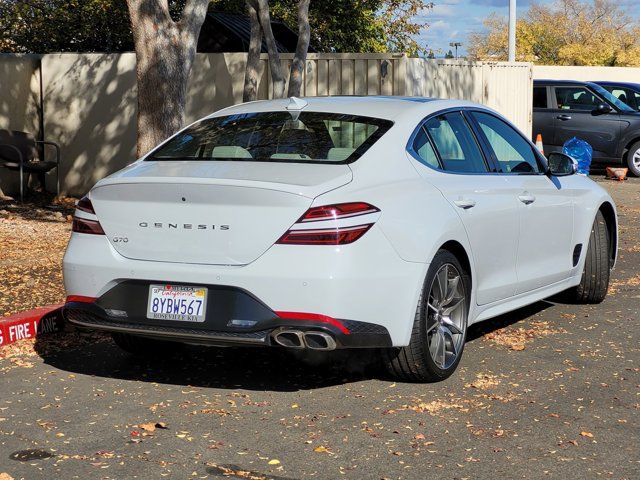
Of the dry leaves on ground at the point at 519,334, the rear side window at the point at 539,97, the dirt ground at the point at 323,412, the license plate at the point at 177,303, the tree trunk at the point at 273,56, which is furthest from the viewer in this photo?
the rear side window at the point at 539,97

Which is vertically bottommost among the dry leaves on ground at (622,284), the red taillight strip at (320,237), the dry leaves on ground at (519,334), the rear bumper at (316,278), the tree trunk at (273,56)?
the dry leaves on ground at (519,334)

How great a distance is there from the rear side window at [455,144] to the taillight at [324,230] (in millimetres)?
Result: 1234

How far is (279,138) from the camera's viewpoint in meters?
6.36

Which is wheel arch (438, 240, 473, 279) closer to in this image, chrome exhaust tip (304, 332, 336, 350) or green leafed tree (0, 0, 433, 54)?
chrome exhaust tip (304, 332, 336, 350)

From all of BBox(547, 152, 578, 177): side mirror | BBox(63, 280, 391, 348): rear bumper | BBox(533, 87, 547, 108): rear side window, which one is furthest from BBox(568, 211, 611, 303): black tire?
BBox(533, 87, 547, 108): rear side window

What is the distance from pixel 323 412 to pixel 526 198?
2.34m

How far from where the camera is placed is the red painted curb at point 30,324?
709 cm

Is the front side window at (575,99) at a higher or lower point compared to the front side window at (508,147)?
higher

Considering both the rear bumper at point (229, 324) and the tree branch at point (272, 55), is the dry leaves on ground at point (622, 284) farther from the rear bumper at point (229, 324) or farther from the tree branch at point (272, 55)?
the tree branch at point (272, 55)

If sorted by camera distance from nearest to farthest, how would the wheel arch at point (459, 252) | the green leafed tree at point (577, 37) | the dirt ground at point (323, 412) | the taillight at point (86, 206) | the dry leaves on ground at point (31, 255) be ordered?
the dirt ground at point (323, 412)
the taillight at point (86, 206)
the wheel arch at point (459, 252)
the dry leaves on ground at point (31, 255)
the green leafed tree at point (577, 37)

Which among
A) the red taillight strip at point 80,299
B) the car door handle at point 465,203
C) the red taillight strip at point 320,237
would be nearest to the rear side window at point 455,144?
the car door handle at point 465,203

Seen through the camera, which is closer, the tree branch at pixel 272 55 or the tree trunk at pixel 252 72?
the tree trunk at pixel 252 72

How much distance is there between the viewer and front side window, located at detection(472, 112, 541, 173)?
7352 mm

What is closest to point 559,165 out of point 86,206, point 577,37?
point 86,206
